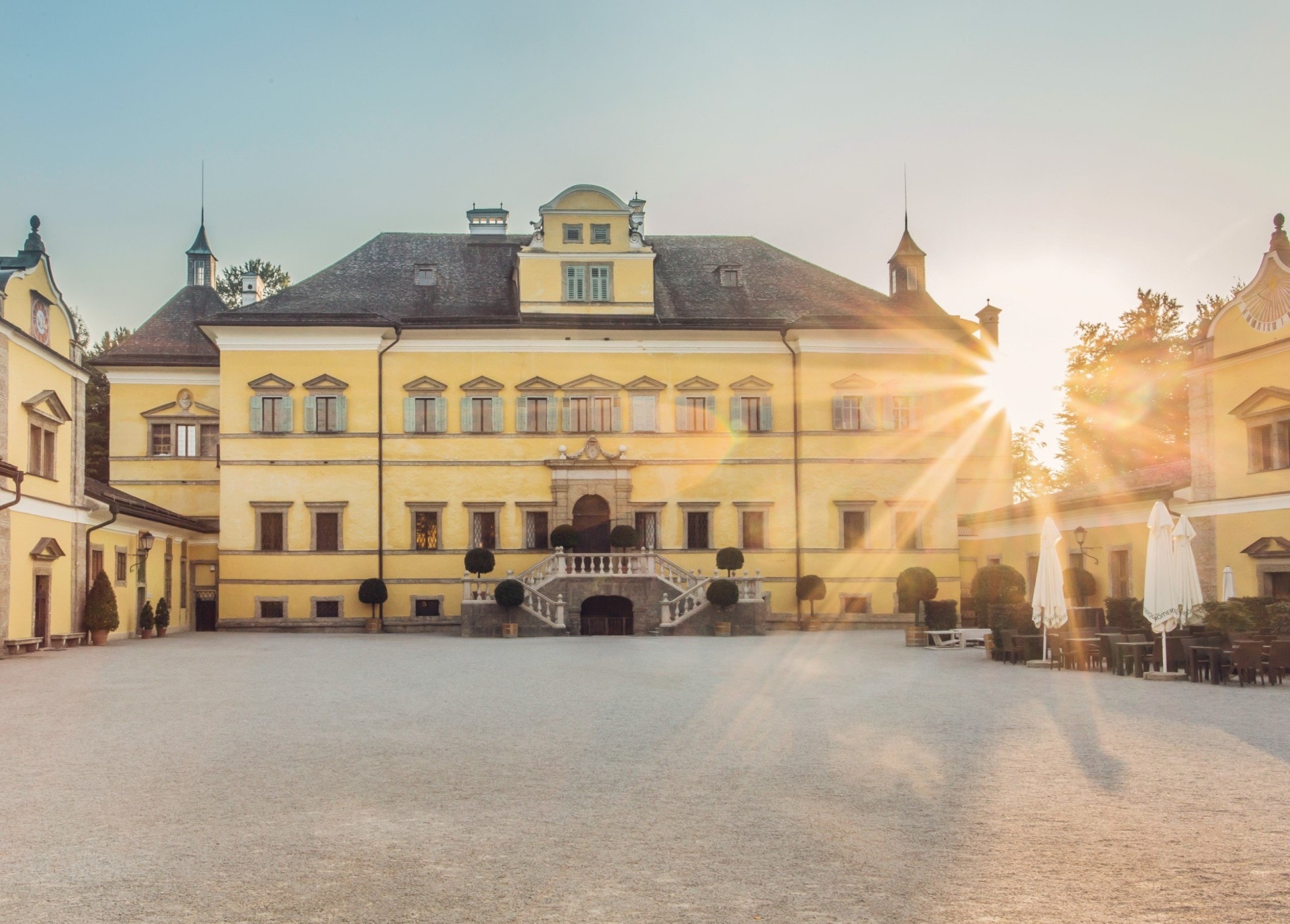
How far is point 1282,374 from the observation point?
95.8 feet

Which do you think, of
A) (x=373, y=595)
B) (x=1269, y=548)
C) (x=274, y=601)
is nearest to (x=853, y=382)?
(x=1269, y=548)

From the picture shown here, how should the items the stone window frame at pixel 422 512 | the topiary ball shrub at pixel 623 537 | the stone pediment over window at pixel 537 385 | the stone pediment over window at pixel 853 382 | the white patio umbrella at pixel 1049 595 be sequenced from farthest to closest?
1. the stone pediment over window at pixel 853 382
2. the stone pediment over window at pixel 537 385
3. the stone window frame at pixel 422 512
4. the topiary ball shrub at pixel 623 537
5. the white patio umbrella at pixel 1049 595

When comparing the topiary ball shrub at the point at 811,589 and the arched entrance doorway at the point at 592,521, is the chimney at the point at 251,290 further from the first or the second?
the topiary ball shrub at the point at 811,589

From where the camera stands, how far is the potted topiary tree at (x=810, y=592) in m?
41.9

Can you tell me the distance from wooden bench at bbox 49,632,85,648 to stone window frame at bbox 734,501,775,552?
20970mm

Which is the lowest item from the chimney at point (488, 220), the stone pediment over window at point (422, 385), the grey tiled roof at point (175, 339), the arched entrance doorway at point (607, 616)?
the arched entrance doorway at point (607, 616)

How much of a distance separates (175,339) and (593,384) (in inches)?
668

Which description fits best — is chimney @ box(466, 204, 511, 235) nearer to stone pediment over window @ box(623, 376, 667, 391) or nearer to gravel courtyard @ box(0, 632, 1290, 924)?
stone pediment over window @ box(623, 376, 667, 391)

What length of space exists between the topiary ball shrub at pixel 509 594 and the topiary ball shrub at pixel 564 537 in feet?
11.7

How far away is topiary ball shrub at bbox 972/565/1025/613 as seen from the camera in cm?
3381

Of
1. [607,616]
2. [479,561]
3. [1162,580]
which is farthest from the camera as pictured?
[607,616]

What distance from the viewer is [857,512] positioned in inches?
1721

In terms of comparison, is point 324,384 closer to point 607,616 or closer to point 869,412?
point 607,616

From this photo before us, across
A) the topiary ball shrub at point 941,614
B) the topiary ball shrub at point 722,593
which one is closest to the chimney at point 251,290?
the topiary ball shrub at point 722,593
